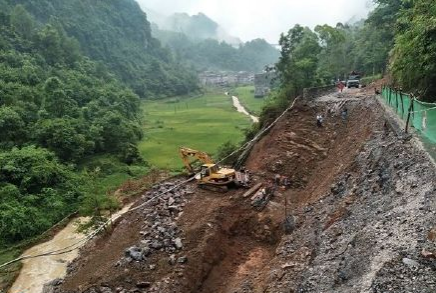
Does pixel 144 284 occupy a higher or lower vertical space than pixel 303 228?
lower

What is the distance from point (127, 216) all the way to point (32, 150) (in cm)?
1991

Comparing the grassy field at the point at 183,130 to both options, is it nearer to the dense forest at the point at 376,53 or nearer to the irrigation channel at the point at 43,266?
the dense forest at the point at 376,53

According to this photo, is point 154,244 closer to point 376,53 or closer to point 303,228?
point 303,228

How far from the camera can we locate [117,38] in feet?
474

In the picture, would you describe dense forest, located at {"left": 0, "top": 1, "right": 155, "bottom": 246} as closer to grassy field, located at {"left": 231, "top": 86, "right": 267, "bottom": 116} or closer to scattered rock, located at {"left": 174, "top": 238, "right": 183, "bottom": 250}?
scattered rock, located at {"left": 174, "top": 238, "right": 183, "bottom": 250}

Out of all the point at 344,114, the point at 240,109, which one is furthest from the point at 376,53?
the point at 240,109

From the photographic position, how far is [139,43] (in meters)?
162

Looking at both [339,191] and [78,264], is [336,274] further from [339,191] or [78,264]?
[78,264]

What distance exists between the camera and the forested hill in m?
120

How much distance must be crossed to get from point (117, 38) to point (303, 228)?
133133mm

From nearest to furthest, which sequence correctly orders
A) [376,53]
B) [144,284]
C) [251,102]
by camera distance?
[144,284] → [376,53] → [251,102]

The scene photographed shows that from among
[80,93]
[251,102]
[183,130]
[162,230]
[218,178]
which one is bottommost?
[251,102]

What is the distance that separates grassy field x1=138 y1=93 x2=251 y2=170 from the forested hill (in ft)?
66.9

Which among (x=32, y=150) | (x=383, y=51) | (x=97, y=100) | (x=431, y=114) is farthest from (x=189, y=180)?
(x=97, y=100)
